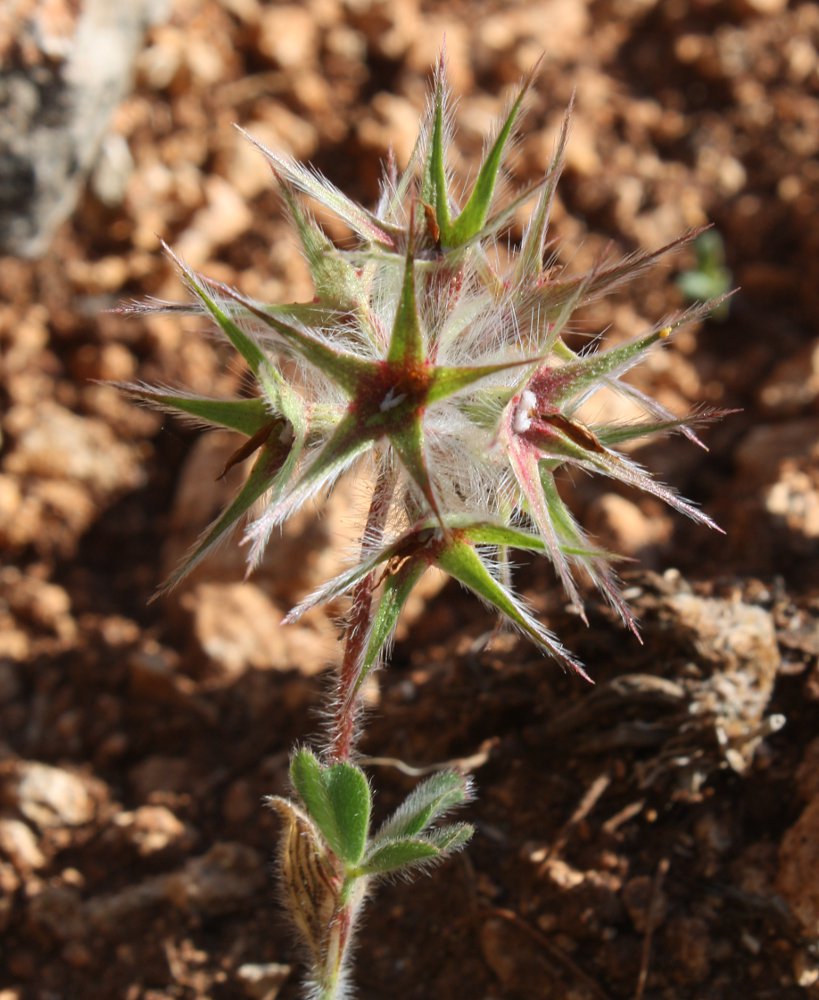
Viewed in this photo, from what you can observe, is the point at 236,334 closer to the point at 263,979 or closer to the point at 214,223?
the point at 263,979

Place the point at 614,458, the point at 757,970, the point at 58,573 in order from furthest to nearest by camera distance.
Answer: the point at 58,573 < the point at 757,970 < the point at 614,458

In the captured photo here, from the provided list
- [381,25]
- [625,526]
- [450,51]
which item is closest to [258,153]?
[381,25]

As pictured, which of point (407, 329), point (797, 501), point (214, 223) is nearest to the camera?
point (407, 329)

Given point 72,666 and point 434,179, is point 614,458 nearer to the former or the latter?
point 434,179

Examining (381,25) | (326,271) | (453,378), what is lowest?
(453,378)

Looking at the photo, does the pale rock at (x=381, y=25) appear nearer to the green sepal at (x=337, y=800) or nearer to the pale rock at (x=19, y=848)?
the pale rock at (x=19, y=848)

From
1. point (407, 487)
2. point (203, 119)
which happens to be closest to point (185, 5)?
point (203, 119)

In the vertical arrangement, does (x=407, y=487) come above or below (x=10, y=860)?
above

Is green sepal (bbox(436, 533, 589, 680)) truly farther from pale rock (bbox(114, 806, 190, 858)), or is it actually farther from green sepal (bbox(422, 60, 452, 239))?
pale rock (bbox(114, 806, 190, 858))
